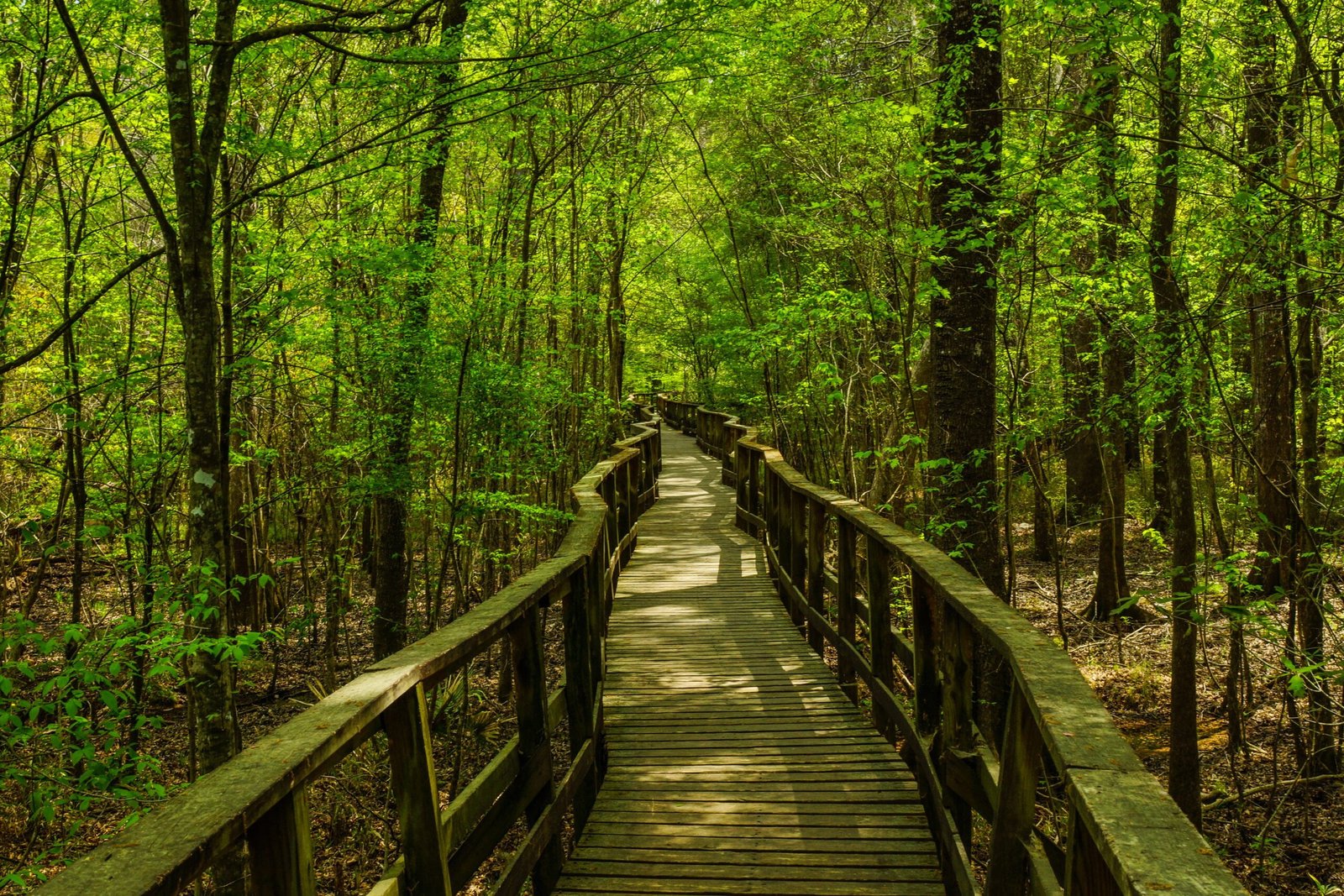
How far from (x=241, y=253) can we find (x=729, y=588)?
18.5 ft

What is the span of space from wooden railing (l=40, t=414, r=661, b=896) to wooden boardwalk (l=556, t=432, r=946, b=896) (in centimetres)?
33

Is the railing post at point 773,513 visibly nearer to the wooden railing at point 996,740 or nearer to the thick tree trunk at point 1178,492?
the wooden railing at point 996,740

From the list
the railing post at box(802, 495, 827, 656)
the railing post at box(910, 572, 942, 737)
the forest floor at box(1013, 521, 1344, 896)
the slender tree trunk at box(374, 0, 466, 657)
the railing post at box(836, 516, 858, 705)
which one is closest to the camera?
the railing post at box(910, 572, 942, 737)

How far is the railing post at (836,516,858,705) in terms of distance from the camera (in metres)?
5.60

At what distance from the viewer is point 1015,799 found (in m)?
2.46

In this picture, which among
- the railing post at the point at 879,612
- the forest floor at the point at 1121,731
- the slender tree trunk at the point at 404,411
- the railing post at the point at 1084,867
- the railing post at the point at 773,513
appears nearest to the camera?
the railing post at the point at 1084,867

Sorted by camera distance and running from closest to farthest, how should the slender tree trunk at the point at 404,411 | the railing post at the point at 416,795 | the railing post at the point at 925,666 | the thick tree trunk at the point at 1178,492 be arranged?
the railing post at the point at 416,795
the railing post at the point at 925,666
the thick tree trunk at the point at 1178,492
the slender tree trunk at the point at 404,411

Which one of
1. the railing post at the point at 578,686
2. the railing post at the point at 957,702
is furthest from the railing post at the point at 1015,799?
the railing post at the point at 578,686

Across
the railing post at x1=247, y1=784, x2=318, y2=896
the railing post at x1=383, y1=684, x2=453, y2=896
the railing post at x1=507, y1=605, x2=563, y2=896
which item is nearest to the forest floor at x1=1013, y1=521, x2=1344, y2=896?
the railing post at x1=507, y1=605, x2=563, y2=896

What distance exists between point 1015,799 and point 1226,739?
6.92m

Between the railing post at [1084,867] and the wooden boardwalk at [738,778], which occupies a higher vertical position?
the railing post at [1084,867]

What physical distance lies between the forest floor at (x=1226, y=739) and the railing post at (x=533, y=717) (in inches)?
144

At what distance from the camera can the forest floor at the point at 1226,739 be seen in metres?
6.08

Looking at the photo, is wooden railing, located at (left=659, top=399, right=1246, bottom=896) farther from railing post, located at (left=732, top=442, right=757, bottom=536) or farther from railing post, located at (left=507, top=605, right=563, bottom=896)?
railing post, located at (left=732, top=442, right=757, bottom=536)
